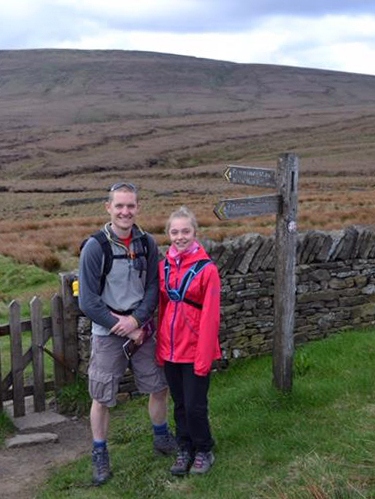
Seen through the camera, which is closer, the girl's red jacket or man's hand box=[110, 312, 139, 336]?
the girl's red jacket

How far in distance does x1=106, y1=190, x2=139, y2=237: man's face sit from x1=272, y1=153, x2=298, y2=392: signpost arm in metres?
1.51

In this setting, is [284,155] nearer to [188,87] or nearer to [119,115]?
[119,115]

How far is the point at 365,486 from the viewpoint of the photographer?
417 centimetres

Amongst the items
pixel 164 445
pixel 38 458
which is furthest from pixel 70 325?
pixel 164 445

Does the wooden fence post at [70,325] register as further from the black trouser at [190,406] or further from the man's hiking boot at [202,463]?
Result: the man's hiking boot at [202,463]

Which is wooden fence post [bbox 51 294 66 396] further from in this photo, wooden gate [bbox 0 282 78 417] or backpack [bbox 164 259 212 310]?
backpack [bbox 164 259 212 310]

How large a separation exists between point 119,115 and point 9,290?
400 feet

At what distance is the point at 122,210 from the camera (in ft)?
16.6

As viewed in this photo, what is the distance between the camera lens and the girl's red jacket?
193 inches

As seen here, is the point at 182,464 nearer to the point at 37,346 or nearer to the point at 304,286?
the point at 37,346

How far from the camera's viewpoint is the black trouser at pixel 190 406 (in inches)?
198

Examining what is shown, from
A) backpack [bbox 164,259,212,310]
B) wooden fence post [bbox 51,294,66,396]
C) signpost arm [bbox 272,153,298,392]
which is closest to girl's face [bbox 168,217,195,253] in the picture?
backpack [bbox 164,259,212,310]

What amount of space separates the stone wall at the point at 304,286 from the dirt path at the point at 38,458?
32.5 inches

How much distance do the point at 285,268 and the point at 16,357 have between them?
Result: 2.78 metres
